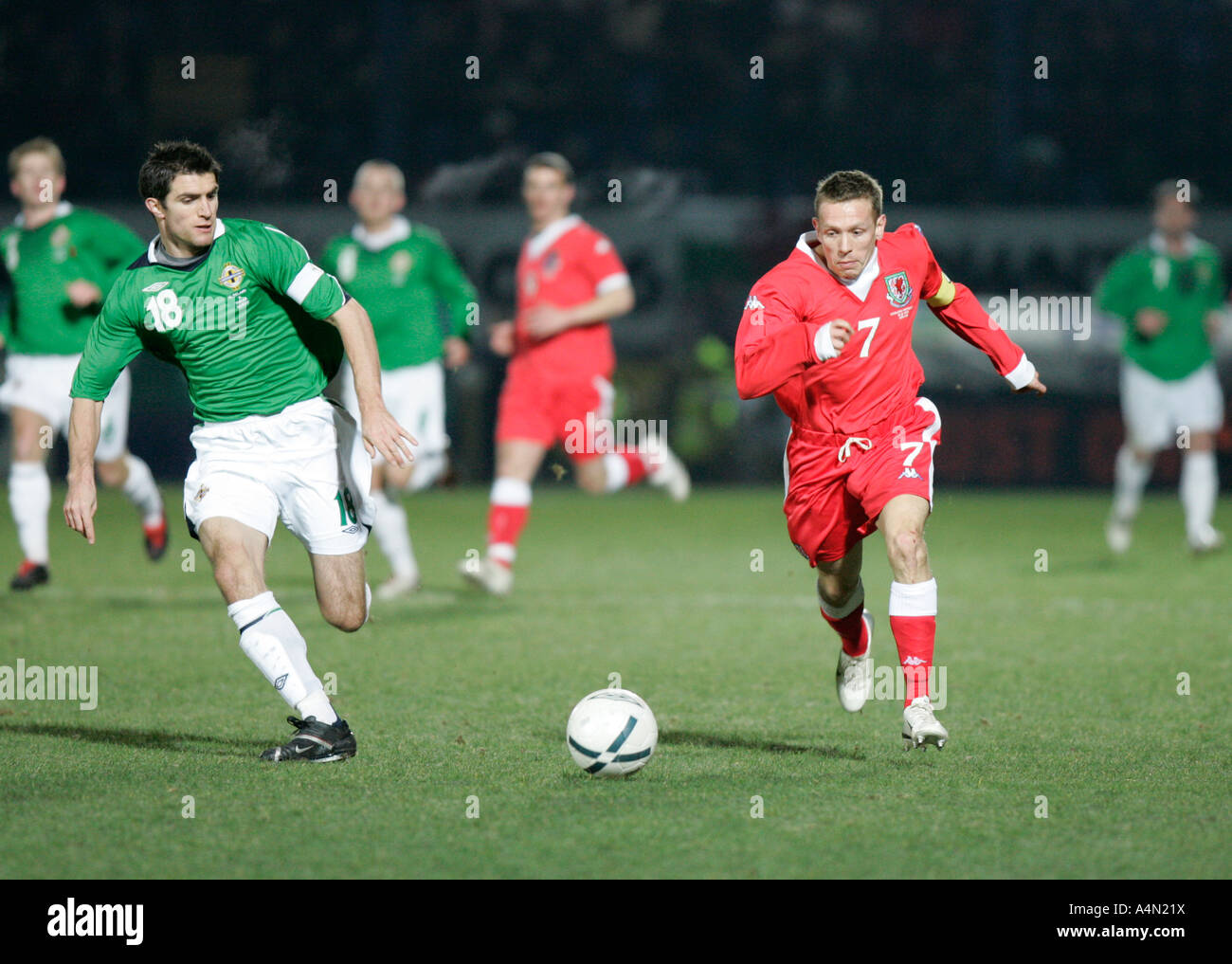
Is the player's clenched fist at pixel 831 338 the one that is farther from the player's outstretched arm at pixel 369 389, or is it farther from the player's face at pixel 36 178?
the player's face at pixel 36 178

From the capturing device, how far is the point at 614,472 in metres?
9.00

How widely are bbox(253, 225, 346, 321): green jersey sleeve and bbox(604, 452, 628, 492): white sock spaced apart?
4.06 metres

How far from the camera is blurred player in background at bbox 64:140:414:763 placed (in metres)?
4.78

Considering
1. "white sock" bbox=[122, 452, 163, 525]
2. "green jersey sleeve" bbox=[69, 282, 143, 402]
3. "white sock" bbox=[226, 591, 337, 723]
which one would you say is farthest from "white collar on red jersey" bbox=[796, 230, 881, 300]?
"white sock" bbox=[122, 452, 163, 525]

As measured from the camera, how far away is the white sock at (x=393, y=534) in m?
8.83

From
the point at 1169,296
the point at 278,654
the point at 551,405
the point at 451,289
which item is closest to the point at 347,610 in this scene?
the point at 278,654

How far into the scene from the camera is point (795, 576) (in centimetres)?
1015

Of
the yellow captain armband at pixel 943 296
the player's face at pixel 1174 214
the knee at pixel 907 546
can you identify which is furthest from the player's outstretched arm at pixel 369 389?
the player's face at pixel 1174 214

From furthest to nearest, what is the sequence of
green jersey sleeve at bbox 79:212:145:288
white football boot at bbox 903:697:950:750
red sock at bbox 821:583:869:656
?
green jersey sleeve at bbox 79:212:145:288, red sock at bbox 821:583:869:656, white football boot at bbox 903:697:950:750

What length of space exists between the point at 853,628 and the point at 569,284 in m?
3.82

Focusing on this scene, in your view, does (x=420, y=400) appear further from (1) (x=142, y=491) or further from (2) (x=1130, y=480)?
(2) (x=1130, y=480)

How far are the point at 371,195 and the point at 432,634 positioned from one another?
271cm

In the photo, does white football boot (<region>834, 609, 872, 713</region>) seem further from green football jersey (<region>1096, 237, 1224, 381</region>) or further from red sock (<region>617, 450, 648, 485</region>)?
green football jersey (<region>1096, 237, 1224, 381</region>)

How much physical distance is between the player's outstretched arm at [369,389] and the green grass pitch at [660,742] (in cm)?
94
